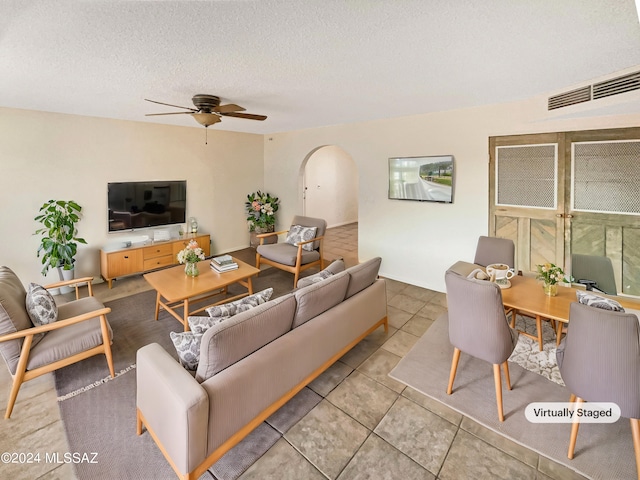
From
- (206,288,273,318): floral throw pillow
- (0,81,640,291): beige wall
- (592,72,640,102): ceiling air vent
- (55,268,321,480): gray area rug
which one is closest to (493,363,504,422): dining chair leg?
(55,268,321,480): gray area rug

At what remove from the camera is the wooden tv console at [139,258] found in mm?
4516

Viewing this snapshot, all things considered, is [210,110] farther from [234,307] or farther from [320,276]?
[234,307]

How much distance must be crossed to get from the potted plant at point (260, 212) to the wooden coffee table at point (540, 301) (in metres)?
4.65

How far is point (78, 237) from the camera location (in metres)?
4.53

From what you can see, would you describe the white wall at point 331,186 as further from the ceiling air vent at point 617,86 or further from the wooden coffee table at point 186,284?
the ceiling air vent at point 617,86

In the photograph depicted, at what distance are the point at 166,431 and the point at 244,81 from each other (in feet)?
8.99

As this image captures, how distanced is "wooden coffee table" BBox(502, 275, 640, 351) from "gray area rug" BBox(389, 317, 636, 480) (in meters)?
0.58

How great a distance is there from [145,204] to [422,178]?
4.30 meters

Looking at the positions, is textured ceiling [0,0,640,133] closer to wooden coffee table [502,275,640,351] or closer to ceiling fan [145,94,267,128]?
ceiling fan [145,94,267,128]

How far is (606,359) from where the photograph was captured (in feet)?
5.39

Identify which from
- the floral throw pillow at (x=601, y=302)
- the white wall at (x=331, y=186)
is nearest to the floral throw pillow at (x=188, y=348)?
the floral throw pillow at (x=601, y=302)

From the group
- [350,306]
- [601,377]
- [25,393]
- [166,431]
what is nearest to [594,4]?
[601,377]

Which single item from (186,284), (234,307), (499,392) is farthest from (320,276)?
(186,284)

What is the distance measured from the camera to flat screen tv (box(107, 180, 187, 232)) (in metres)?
4.77
